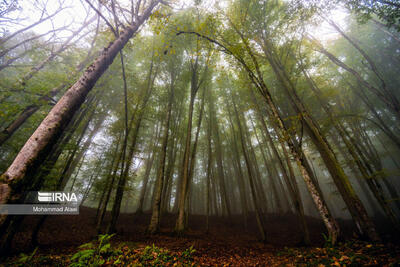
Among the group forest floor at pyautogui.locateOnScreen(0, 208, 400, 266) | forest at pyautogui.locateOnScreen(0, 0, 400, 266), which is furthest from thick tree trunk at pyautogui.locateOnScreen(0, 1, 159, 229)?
forest floor at pyautogui.locateOnScreen(0, 208, 400, 266)

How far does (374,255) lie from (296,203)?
13.0ft

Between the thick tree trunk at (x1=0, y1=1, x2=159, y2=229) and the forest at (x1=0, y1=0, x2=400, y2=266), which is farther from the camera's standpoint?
the forest at (x1=0, y1=0, x2=400, y2=266)

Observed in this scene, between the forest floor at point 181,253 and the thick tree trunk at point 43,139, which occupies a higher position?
the thick tree trunk at point 43,139

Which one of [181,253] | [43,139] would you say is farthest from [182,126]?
[43,139]

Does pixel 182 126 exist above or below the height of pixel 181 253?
above

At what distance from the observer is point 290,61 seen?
8.28m

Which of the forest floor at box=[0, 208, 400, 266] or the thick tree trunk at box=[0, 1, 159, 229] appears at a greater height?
the thick tree trunk at box=[0, 1, 159, 229]

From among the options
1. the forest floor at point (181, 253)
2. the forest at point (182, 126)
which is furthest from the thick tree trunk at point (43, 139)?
the forest floor at point (181, 253)

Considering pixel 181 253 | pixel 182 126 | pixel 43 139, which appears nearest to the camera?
→ pixel 43 139

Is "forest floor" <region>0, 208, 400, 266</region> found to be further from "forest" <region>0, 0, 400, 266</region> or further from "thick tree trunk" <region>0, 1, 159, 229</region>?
"thick tree trunk" <region>0, 1, 159, 229</region>

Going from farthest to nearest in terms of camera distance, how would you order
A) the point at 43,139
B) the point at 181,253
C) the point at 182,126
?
the point at 182,126 < the point at 181,253 < the point at 43,139

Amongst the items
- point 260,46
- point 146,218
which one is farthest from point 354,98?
point 146,218

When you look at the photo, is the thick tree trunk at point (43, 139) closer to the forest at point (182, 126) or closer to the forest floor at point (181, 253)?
the forest at point (182, 126)

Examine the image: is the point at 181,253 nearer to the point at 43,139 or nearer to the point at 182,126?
the point at 43,139
